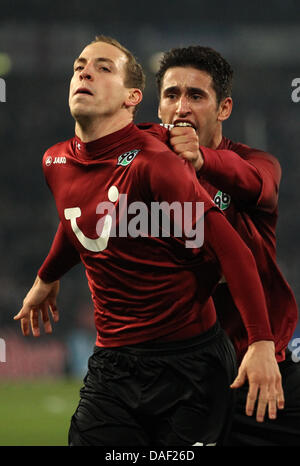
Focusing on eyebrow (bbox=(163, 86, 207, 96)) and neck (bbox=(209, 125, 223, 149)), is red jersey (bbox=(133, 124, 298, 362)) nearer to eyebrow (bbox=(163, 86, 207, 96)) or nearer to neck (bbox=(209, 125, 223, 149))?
neck (bbox=(209, 125, 223, 149))

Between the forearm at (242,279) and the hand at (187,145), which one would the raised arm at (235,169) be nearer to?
the hand at (187,145)

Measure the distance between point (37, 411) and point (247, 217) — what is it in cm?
811

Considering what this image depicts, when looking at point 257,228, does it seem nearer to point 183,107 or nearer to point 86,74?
point 183,107

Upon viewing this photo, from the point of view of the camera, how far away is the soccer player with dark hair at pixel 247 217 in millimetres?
3428

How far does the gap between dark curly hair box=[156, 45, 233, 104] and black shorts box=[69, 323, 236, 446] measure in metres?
1.38

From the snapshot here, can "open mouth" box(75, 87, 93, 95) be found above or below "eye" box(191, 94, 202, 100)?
below

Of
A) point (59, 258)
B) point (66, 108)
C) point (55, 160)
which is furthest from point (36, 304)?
point (66, 108)

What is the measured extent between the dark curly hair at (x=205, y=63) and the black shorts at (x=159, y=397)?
138cm

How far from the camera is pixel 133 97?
10.4ft

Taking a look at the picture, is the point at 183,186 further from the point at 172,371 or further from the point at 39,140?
the point at 39,140

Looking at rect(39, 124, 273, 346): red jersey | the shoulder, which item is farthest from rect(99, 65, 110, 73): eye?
the shoulder

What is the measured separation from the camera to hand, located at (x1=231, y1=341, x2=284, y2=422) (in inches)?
101

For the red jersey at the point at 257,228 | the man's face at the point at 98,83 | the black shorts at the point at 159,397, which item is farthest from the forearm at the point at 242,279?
the man's face at the point at 98,83
